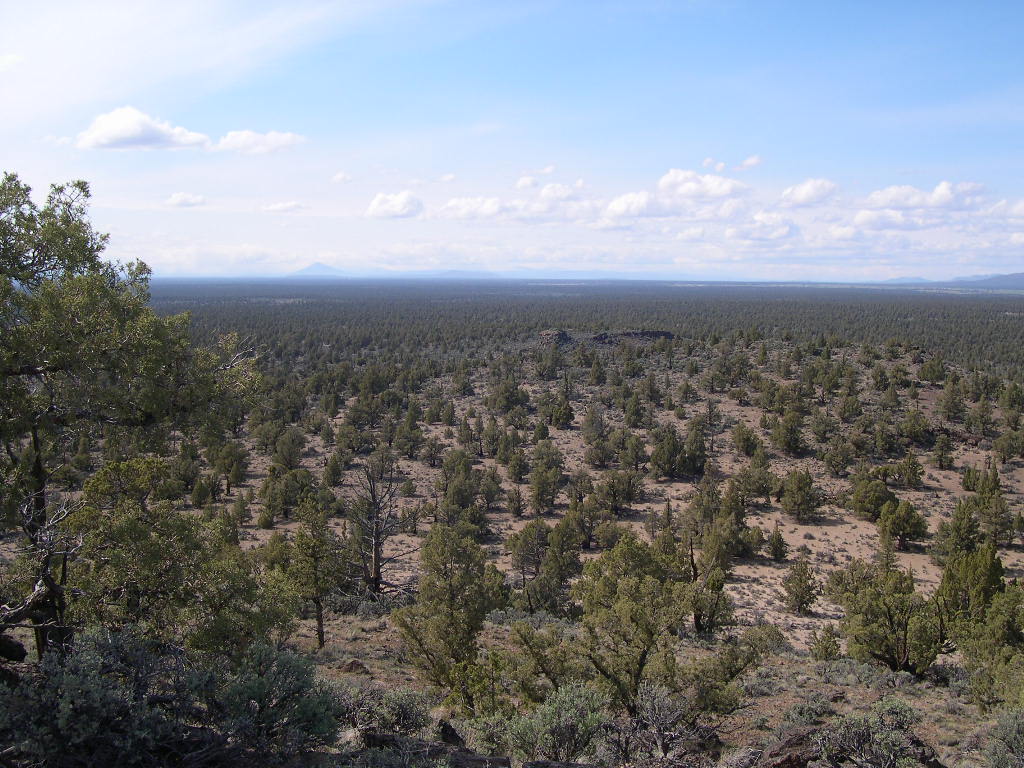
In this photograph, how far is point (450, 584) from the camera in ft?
47.8

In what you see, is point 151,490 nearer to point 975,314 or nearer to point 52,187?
point 52,187

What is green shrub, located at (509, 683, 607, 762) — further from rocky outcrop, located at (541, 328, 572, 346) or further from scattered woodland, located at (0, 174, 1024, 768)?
rocky outcrop, located at (541, 328, 572, 346)

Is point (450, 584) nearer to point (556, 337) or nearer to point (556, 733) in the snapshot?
point (556, 733)

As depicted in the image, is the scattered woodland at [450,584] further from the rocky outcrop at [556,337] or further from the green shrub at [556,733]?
the rocky outcrop at [556,337]

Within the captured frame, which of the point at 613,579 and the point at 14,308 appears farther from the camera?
the point at 613,579

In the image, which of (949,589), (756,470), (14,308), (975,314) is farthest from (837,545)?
(975,314)

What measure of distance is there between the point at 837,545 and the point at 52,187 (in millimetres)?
42860

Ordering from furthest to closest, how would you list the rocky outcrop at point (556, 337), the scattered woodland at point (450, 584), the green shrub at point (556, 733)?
the rocky outcrop at point (556, 337) → the green shrub at point (556, 733) → the scattered woodland at point (450, 584)

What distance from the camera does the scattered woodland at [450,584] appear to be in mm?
7531

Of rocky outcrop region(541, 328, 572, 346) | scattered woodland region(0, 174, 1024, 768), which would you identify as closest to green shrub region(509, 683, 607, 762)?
scattered woodland region(0, 174, 1024, 768)

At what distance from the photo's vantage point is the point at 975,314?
159 meters

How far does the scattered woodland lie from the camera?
7.53 meters

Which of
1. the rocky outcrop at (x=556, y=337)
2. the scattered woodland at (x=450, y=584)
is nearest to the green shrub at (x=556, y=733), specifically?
the scattered woodland at (x=450, y=584)

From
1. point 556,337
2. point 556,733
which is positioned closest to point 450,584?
point 556,733
